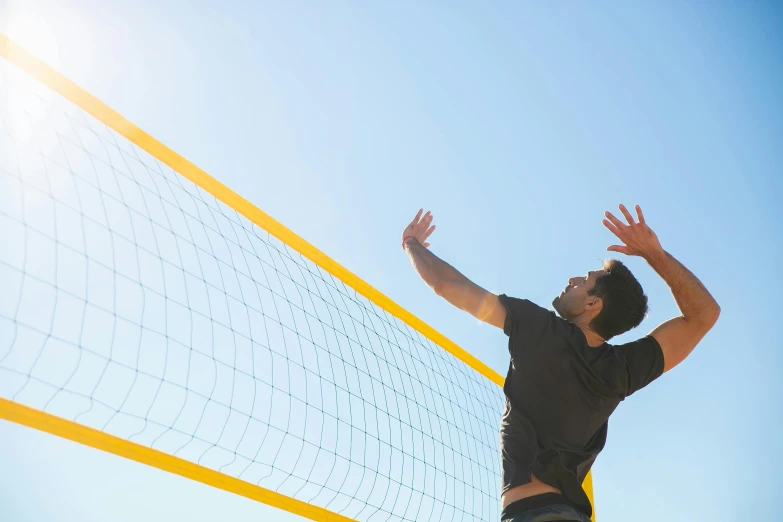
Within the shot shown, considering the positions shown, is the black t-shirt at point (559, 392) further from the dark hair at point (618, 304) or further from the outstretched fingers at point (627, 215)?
the outstretched fingers at point (627, 215)

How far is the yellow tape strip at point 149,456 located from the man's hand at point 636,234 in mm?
1691

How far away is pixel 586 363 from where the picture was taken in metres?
2.09

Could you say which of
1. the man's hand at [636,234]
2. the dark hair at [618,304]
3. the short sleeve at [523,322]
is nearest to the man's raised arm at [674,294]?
the man's hand at [636,234]

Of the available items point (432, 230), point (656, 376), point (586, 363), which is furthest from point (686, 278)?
point (432, 230)

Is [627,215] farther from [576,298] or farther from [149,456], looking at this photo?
[149,456]

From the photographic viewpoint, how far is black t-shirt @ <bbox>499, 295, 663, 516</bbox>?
1.97m

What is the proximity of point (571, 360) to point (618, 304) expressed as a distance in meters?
0.48

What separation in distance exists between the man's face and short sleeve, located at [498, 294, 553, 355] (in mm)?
312

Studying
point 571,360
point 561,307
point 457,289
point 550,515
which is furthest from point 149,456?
point 561,307

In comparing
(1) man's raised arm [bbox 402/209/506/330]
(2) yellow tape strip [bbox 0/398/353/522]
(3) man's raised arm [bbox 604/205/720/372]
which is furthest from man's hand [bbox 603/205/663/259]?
(2) yellow tape strip [bbox 0/398/353/522]

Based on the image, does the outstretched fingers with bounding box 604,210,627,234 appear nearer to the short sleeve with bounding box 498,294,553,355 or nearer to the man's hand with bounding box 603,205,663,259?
the man's hand with bounding box 603,205,663,259

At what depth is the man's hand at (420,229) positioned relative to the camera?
9.20ft

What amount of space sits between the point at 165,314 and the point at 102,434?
26.4 inches

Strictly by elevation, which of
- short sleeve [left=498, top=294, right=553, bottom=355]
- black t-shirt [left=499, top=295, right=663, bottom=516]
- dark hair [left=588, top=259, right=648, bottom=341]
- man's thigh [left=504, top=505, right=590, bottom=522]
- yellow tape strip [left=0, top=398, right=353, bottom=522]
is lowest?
man's thigh [left=504, top=505, right=590, bottom=522]
